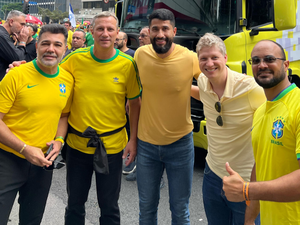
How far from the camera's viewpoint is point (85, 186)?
262cm

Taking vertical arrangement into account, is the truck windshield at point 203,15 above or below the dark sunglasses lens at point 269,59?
above

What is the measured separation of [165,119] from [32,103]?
3.42 feet

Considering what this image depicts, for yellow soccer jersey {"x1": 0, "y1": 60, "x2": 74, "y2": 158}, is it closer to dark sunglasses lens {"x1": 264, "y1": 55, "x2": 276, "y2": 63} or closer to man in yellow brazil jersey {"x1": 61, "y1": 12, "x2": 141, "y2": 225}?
man in yellow brazil jersey {"x1": 61, "y1": 12, "x2": 141, "y2": 225}

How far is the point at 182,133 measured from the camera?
258 cm

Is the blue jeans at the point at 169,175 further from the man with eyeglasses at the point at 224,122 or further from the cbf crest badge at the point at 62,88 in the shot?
the cbf crest badge at the point at 62,88

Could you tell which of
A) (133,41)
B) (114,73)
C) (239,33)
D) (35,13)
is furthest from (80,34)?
(35,13)

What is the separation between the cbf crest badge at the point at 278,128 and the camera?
58.7 inches

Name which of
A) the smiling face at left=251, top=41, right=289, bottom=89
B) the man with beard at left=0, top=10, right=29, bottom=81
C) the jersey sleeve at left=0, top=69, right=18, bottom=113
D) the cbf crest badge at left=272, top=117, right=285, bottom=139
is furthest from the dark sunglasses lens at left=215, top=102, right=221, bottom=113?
the man with beard at left=0, top=10, right=29, bottom=81

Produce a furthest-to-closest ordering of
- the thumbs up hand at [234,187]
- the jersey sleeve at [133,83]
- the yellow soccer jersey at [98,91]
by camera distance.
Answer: the jersey sleeve at [133,83], the yellow soccer jersey at [98,91], the thumbs up hand at [234,187]

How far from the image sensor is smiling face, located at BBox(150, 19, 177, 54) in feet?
8.04

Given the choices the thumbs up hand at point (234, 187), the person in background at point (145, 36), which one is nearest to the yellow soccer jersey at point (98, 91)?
the thumbs up hand at point (234, 187)

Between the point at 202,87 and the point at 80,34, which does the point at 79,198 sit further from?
the point at 80,34

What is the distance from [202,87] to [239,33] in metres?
1.90

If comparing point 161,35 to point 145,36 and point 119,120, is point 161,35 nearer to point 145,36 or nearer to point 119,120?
point 119,120
